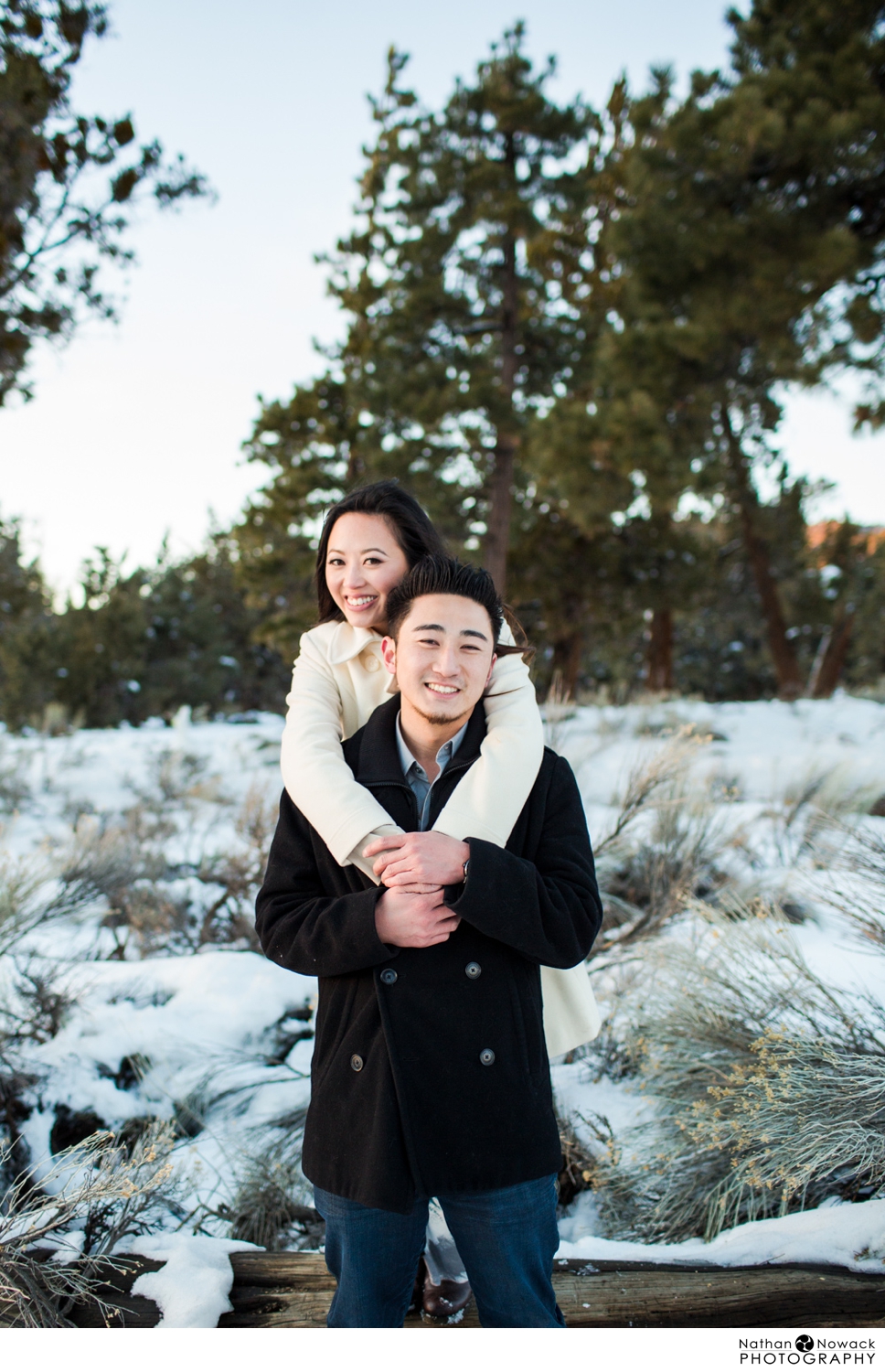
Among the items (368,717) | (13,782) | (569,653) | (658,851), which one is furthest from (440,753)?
(569,653)

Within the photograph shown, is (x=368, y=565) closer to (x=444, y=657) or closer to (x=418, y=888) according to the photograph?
(x=444, y=657)

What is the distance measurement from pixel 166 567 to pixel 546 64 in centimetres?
1794

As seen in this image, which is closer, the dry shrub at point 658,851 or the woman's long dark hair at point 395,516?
the woman's long dark hair at point 395,516

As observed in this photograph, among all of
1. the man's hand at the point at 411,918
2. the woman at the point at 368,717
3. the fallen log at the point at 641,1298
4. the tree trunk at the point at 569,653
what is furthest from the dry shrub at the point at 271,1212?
the tree trunk at the point at 569,653

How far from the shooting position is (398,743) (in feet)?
5.93

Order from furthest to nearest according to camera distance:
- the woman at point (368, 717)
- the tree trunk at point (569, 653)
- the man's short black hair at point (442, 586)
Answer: the tree trunk at point (569, 653), the man's short black hair at point (442, 586), the woman at point (368, 717)

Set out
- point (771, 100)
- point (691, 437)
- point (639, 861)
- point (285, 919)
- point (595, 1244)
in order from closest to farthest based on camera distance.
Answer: point (285, 919)
point (595, 1244)
point (639, 861)
point (771, 100)
point (691, 437)

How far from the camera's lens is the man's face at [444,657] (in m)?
1.67

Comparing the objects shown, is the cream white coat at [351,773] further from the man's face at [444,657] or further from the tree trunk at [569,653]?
the tree trunk at [569,653]

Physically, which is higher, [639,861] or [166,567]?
[166,567]

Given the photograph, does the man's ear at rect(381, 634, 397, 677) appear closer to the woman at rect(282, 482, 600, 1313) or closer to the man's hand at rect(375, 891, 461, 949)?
the woman at rect(282, 482, 600, 1313)

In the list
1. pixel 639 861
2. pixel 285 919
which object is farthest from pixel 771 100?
pixel 285 919

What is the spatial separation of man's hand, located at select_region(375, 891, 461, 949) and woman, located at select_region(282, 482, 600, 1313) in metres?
0.04
